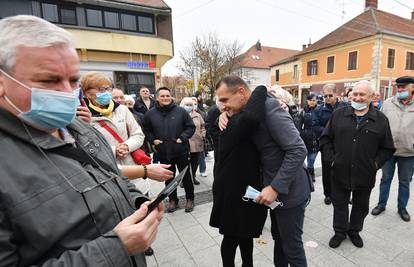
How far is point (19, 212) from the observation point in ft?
2.68

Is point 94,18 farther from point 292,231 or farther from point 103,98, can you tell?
point 292,231

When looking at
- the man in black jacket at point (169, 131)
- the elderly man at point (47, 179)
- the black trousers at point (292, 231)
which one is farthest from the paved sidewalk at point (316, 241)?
the elderly man at point (47, 179)

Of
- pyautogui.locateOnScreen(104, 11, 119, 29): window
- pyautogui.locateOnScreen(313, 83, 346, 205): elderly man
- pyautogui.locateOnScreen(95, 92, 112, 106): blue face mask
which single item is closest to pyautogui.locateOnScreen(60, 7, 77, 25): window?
pyautogui.locateOnScreen(104, 11, 119, 29): window

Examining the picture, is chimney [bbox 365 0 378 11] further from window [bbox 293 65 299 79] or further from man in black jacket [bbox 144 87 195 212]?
man in black jacket [bbox 144 87 195 212]

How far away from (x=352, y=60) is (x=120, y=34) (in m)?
22.8

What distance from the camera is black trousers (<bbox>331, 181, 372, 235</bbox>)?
3.18m

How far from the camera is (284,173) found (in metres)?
2.02

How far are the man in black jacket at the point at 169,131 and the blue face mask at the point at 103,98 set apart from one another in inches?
55.2

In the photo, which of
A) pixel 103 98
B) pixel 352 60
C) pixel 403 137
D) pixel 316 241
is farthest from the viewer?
pixel 352 60

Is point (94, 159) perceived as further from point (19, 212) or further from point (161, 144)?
point (161, 144)

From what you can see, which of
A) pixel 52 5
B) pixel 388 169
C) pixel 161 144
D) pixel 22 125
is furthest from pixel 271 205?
pixel 52 5

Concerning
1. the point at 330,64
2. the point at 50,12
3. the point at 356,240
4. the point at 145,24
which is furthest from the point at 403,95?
the point at 330,64

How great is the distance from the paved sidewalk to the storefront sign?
1277cm

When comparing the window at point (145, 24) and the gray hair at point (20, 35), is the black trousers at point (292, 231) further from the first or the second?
the window at point (145, 24)
